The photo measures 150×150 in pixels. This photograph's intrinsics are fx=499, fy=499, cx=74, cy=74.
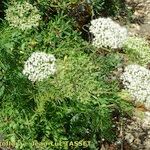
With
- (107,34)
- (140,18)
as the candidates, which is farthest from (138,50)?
(140,18)

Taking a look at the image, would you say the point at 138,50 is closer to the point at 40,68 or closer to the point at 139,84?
the point at 139,84

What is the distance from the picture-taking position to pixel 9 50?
19.0 ft

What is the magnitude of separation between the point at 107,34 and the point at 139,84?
66 cm

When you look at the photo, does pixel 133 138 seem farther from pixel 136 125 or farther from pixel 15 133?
pixel 15 133

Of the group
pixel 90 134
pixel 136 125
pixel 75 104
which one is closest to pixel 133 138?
pixel 136 125

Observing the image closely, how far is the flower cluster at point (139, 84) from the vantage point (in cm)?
534

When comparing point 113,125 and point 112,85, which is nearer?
point 112,85

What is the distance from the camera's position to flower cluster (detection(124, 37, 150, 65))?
588 centimetres

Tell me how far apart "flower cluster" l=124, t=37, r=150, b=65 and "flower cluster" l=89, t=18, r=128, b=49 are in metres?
0.30

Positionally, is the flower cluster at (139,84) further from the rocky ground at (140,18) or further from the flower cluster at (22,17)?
the rocky ground at (140,18)

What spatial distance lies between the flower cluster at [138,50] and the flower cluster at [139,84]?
40cm

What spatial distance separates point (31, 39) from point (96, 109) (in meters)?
1.20

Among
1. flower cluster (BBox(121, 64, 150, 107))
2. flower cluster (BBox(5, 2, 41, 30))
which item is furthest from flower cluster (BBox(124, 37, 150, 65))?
flower cluster (BBox(5, 2, 41, 30))

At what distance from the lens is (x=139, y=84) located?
5371mm
